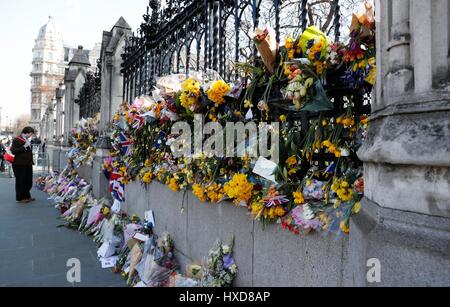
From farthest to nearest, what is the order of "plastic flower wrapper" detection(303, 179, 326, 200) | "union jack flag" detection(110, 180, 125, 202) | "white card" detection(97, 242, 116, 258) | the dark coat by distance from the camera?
the dark coat → "union jack flag" detection(110, 180, 125, 202) → "white card" detection(97, 242, 116, 258) → "plastic flower wrapper" detection(303, 179, 326, 200)

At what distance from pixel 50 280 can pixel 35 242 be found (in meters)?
1.81

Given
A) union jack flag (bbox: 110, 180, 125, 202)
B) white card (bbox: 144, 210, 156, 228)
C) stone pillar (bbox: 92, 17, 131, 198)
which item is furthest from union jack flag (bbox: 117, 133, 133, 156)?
stone pillar (bbox: 92, 17, 131, 198)

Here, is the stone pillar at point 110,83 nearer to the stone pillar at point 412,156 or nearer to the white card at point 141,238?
the white card at point 141,238

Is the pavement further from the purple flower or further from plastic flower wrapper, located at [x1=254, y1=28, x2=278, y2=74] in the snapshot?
plastic flower wrapper, located at [x1=254, y1=28, x2=278, y2=74]

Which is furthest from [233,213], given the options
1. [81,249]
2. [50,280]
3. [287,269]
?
[81,249]

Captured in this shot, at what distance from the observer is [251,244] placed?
274 cm

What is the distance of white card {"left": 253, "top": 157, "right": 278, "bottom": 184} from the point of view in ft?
7.93

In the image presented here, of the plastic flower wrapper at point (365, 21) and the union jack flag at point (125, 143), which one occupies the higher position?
the plastic flower wrapper at point (365, 21)

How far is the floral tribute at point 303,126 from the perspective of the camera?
200 centimetres

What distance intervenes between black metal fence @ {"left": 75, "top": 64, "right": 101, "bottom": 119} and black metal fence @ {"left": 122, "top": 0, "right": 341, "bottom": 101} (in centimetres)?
310


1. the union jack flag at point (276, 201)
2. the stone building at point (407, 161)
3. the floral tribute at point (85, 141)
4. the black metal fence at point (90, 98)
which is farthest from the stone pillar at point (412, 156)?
the black metal fence at point (90, 98)

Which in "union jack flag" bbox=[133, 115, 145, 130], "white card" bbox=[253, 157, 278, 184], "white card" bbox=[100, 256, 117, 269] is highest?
"union jack flag" bbox=[133, 115, 145, 130]

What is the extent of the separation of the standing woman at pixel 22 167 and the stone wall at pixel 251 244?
611 cm

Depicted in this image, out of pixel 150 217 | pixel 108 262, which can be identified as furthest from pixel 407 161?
pixel 108 262
